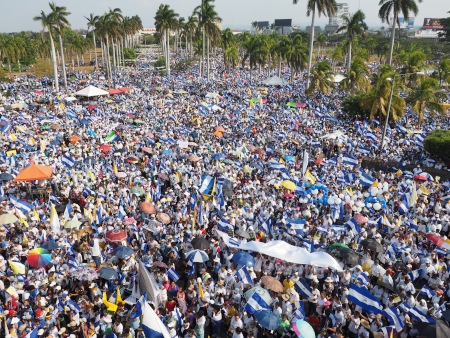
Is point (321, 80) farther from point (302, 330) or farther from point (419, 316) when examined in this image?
point (302, 330)

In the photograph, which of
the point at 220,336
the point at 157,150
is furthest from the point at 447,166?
the point at 220,336

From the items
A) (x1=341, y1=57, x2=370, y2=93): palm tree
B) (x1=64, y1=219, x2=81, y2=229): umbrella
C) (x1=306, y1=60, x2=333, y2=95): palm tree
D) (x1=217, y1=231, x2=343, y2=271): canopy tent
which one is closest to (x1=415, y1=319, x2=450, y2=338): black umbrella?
(x1=217, y1=231, x2=343, y2=271): canopy tent

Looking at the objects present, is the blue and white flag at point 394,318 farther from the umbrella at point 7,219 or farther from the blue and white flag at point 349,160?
the blue and white flag at point 349,160

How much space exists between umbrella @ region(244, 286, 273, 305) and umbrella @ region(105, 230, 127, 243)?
4700 mm

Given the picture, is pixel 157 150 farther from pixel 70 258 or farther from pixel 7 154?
pixel 70 258

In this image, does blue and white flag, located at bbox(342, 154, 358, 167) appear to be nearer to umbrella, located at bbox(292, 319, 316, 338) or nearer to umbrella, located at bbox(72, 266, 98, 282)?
umbrella, located at bbox(292, 319, 316, 338)

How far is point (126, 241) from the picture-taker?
12961 mm

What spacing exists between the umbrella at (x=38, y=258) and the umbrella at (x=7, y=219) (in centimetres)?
289

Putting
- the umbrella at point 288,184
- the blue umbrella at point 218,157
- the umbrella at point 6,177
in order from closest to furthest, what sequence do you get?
the umbrella at point 288,184
the umbrella at point 6,177
the blue umbrella at point 218,157

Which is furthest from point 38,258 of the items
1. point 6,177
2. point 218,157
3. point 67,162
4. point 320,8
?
point 320,8

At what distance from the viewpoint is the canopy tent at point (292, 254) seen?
1073cm

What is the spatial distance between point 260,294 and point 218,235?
385cm

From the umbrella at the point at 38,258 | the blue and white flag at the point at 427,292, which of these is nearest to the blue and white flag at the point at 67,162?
the umbrella at the point at 38,258

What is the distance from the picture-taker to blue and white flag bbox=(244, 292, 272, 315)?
9258 mm
